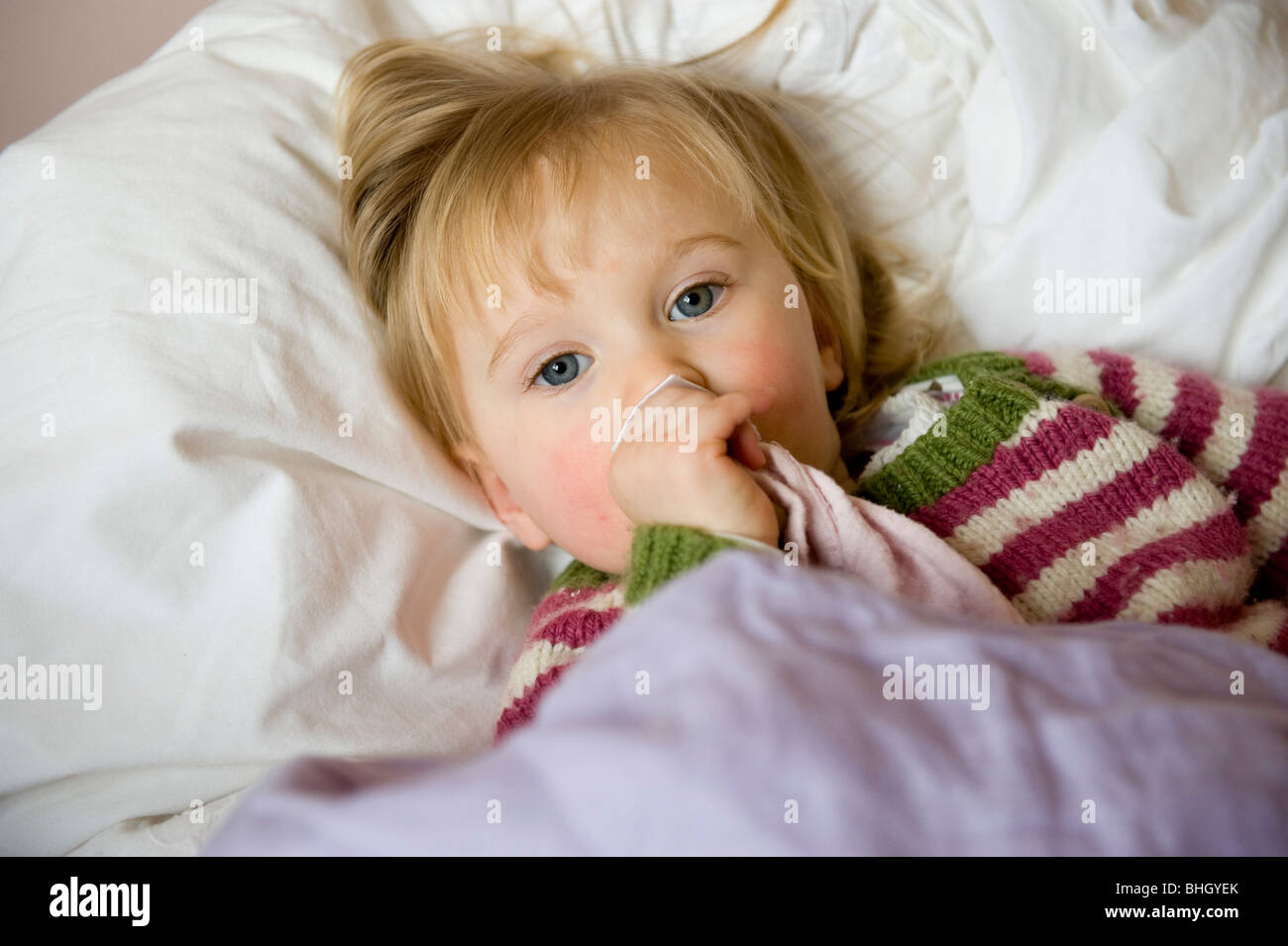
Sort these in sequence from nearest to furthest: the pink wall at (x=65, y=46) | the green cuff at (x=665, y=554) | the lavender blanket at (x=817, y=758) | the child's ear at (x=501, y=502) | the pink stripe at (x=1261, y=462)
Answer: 1. the lavender blanket at (x=817, y=758)
2. the green cuff at (x=665, y=554)
3. the pink stripe at (x=1261, y=462)
4. the child's ear at (x=501, y=502)
5. the pink wall at (x=65, y=46)

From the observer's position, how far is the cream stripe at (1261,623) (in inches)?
39.7

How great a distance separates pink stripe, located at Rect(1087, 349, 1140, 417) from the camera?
45.7 inches

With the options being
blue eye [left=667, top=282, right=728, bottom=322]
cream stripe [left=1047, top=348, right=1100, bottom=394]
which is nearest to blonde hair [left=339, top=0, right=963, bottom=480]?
blue eye [left=667, top=282, right=728, bottom=322]

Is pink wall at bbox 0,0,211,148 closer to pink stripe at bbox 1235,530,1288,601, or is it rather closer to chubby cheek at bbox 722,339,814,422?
chubby cheek at bbox 722,339,814,422

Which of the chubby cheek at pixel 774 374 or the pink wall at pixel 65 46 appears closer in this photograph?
the chubby cheek at pixel 774 374

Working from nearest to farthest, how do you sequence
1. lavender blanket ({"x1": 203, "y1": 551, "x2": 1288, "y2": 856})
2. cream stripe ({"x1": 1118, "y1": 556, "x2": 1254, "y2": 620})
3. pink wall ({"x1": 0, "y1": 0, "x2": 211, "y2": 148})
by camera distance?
lavender blanket ({"x1": 203, "y1": 551, "x2": 1288, "y2": 856})
cream stripe ({"x1": 1118, "y1": 556, "x2": 1254, "y2": 620})
pink wall ({"x1": 0, "y1": 0, "x2": 211, "y2": 148})

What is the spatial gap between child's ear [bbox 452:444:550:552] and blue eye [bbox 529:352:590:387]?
19 cm

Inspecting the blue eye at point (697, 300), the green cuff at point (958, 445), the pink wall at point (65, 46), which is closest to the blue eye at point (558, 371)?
the blue eye at point (697, 300)

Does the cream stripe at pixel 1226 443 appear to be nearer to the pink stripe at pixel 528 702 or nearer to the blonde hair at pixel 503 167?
the blonde hair at pixel 503 167
